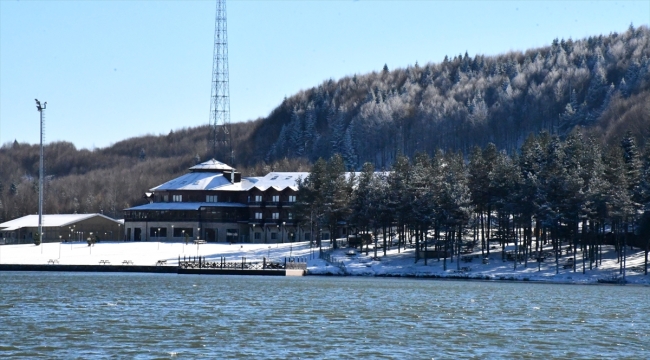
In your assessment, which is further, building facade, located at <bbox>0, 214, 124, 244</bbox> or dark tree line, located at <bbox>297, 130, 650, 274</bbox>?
building facade, located at <bbox>0, 214, 124, 244</bbox>

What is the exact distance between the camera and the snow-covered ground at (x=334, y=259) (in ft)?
274

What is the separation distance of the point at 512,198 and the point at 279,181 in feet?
153

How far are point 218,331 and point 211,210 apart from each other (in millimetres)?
81252

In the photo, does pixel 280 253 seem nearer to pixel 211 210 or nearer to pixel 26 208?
pixel 211 210

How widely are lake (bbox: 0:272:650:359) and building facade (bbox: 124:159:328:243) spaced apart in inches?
1897

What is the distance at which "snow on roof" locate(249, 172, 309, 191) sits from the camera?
12250 cm

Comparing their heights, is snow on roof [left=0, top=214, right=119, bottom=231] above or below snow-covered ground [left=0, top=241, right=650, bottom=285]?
above

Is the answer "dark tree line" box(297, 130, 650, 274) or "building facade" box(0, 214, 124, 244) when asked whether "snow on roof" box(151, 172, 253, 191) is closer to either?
"building facade" box(0, 214, 124, 244)

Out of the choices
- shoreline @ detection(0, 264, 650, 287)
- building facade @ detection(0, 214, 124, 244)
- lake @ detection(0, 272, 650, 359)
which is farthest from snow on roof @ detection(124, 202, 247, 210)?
lake @ detection(0, 272, 650, 359)

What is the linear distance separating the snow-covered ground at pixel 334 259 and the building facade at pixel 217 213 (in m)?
9.73

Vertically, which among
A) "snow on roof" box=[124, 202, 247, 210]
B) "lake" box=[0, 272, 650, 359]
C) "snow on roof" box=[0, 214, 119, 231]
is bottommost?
"lake" box=[0, 272, 650, 359]

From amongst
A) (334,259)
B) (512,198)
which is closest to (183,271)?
(334,259)

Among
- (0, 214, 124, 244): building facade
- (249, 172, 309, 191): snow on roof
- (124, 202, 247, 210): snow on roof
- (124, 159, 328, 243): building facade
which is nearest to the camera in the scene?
(124, 159, 328, 243): building facade

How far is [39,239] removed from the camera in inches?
4156
